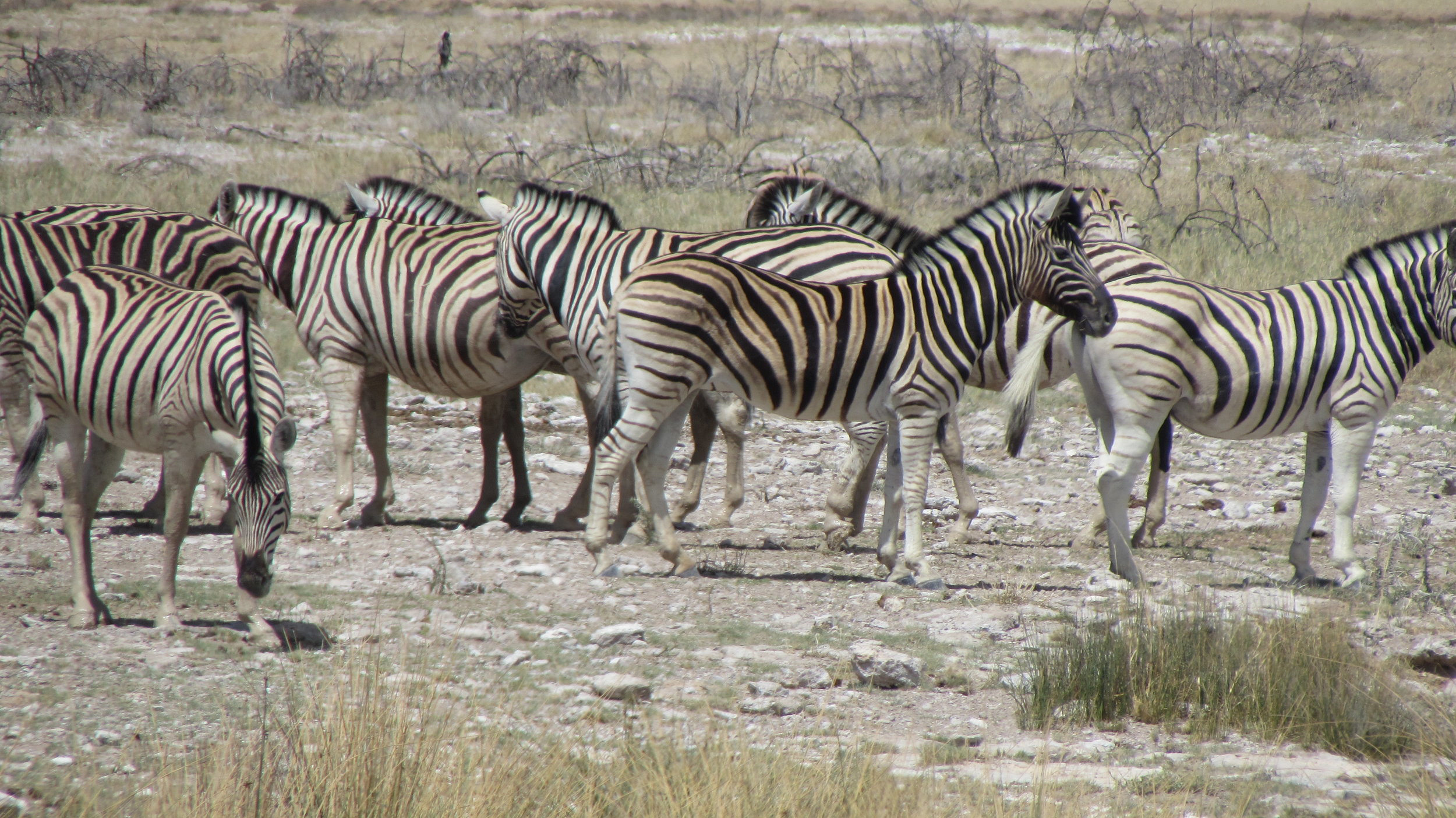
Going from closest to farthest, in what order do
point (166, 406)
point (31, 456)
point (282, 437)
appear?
point (282, 437)
point (166, 406)
point (31, 456)

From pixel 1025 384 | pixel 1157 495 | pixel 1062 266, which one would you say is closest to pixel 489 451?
pixel 1025 384

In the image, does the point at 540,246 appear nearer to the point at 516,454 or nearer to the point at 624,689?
the point at 516,454

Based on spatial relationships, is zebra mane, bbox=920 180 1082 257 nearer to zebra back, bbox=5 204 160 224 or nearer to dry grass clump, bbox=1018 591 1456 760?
dry grass clump, bbox=1018 591 1456 760

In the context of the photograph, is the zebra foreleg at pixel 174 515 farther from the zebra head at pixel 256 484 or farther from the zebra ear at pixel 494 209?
the zebra ear at pixel 494 209

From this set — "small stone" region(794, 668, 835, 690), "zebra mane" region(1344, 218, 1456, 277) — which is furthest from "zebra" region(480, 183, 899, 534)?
"small stone" region(794, 668, 835, 690)

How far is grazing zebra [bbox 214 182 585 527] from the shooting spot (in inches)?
313

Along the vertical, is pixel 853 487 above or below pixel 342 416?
below

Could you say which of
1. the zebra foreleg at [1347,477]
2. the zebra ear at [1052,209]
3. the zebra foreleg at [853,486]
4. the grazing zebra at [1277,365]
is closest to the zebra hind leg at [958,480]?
the zebra foreleg at [853,486]

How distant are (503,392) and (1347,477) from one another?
17.9 ft

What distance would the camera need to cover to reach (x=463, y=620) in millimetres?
5551

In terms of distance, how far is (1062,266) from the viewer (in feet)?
22.1

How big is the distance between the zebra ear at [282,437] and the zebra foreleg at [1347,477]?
5.69 meters

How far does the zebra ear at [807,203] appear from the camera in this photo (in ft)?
29.4

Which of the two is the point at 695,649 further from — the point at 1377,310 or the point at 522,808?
the point at 1377,310
